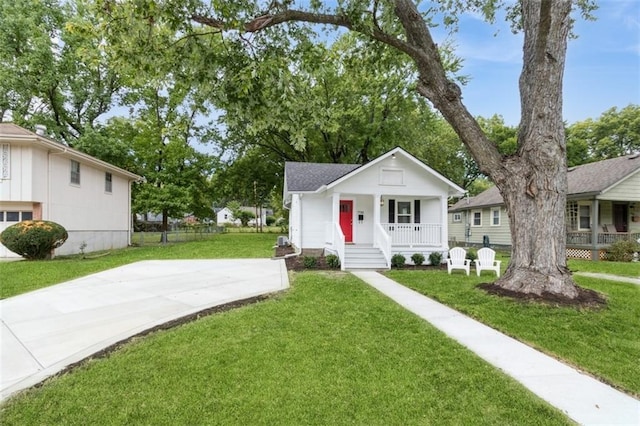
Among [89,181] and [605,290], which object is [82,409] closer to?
[605,290]

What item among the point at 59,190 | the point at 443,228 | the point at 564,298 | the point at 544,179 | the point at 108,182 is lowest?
the point at 564,298

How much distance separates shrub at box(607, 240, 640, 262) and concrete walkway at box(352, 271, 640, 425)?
541 inches

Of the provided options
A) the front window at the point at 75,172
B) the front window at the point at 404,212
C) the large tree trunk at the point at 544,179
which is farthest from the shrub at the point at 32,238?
the large tree trunk at the point at 544,179

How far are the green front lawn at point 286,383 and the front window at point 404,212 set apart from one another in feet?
32.1

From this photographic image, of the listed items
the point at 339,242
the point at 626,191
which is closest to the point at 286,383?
the point at 339,242

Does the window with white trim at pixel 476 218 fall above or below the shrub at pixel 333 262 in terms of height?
above

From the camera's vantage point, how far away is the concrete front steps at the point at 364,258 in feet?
38.1

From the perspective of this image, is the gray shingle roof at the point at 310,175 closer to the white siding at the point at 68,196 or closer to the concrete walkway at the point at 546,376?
the concrete walkway at the point at 546,376

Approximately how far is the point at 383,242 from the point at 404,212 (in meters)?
2.99

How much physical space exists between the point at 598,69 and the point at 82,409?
16.4 m

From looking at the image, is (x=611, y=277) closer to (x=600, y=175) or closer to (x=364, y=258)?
(x=364, y=258)

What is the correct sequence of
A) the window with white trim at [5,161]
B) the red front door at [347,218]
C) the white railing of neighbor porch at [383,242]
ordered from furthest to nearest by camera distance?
the red front door at [347,218] < the window with white trim at [5,161] < the white railing of neighbor porch at [383,242]

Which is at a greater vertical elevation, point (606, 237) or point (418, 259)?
point (606, 237)

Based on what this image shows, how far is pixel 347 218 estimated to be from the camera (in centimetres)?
1434
